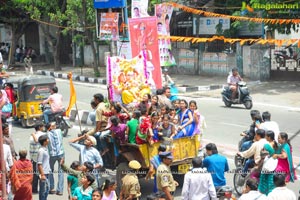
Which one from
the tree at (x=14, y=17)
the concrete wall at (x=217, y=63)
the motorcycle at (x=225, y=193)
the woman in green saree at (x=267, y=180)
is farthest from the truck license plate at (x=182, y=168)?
the tree at (x=14, y=17)

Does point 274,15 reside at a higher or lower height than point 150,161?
higher

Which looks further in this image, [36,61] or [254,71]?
[36,61]

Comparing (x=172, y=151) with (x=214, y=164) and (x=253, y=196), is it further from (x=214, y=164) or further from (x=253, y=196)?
(x=253, y=196)

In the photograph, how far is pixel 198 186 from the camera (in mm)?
7246

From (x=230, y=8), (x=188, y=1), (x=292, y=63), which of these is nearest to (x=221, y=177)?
(x=292, y=63)

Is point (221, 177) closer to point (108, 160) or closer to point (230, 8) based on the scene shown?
point (108, 160)

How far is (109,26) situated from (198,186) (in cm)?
1474

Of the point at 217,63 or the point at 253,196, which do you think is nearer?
the point at 253,196

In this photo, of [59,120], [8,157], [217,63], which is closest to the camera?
[8,157]

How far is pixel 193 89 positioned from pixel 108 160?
42.2 feet

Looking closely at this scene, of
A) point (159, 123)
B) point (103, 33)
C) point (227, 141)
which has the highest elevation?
point (103, 33)

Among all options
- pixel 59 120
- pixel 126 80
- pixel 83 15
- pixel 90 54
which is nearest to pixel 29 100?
pixel 59 120

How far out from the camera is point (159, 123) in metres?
9.32

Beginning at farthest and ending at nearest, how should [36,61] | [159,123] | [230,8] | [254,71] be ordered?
[36,61] < [230,8] < [254,71] < [159,123]
